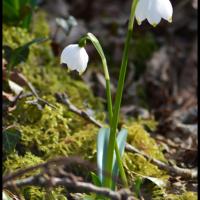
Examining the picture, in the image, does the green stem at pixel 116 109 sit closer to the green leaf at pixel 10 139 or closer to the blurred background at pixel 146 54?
the green leaf at pixel 10 139

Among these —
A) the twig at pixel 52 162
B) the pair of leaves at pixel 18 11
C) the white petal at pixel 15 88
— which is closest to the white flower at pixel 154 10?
the twig at pixel 52 162

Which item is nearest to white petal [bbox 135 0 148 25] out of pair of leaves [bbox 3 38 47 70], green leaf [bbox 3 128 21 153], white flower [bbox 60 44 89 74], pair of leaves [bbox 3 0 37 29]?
white flower [bbox 60 44 89 74]

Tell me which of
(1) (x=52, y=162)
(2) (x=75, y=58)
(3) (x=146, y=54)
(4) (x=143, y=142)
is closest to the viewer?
(1) (x=52, y=162)

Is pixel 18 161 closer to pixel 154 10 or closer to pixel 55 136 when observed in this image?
pixel 55 136

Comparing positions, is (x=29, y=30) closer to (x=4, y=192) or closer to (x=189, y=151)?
(x=189, y=151)

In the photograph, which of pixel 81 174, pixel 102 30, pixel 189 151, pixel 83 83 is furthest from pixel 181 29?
pixel 81 174

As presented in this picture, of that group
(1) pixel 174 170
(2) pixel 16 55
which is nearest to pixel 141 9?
(1) pixel 174 170

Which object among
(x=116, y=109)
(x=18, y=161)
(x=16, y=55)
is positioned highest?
(x=16, y=55)
